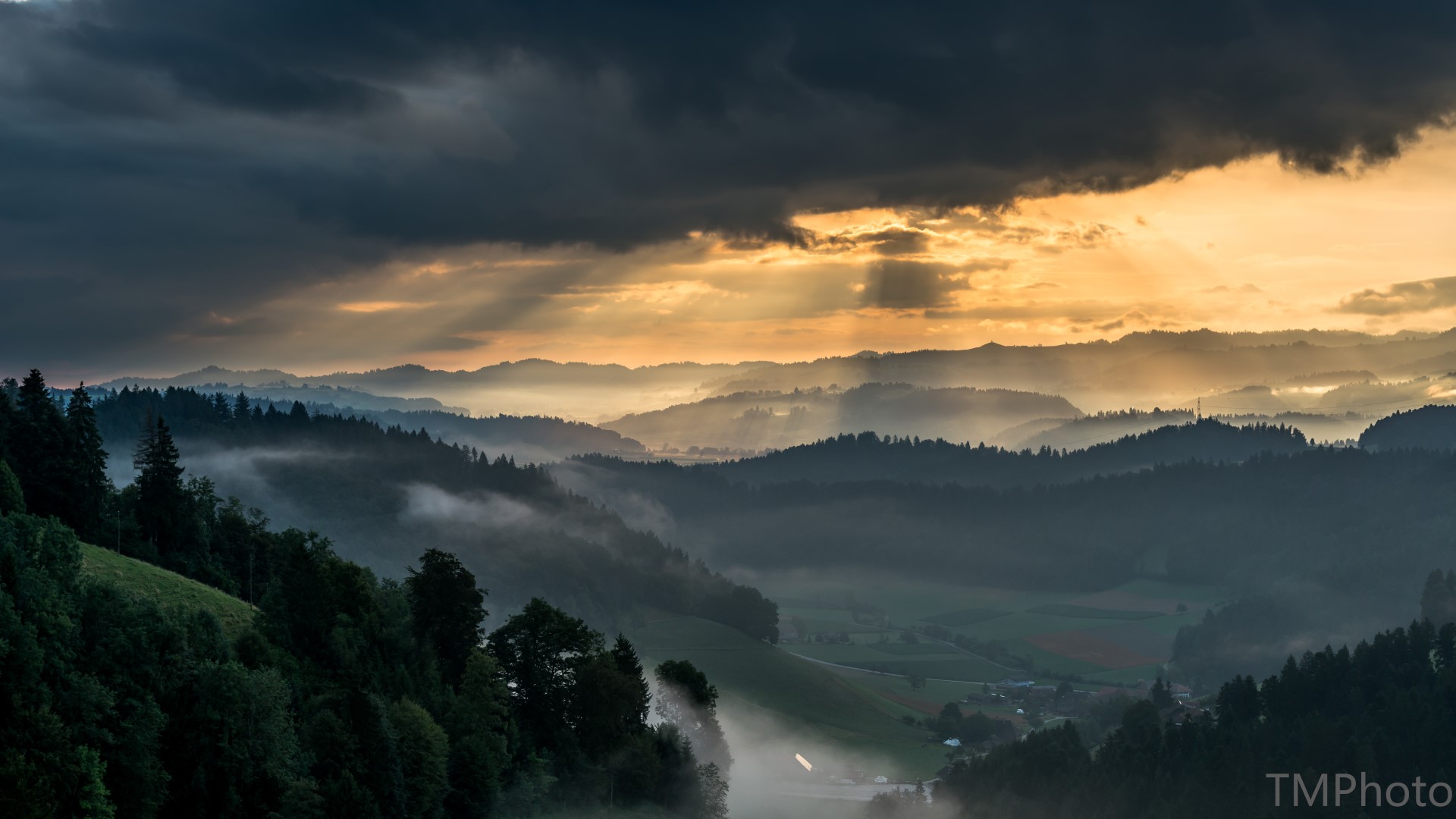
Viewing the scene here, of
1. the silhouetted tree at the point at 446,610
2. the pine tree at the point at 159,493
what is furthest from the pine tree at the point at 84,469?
the silhouetted tree at the point at 446,610

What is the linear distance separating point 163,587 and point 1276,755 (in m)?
130

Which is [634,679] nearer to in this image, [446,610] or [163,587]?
[446,610]

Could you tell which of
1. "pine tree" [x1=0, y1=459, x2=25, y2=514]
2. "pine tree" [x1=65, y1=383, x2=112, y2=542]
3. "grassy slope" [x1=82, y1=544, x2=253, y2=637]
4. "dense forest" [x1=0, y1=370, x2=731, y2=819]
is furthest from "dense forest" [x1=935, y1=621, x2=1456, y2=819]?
"pine tree" [x1=0, y1=459, x2=25, y2=514]

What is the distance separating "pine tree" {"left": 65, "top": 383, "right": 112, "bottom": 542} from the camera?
100m

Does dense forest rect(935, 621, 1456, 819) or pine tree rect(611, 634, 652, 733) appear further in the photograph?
dense forest rect(935, 621, 1456, 819)

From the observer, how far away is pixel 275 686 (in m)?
67.5

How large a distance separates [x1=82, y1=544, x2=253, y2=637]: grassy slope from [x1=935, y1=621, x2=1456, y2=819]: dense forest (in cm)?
10751

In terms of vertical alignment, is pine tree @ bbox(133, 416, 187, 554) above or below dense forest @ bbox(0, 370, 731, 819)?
above

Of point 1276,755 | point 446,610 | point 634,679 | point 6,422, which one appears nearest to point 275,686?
point 446,610

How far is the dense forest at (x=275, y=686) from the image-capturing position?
59.9 metres

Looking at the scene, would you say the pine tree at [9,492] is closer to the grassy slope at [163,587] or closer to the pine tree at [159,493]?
the grassy slope at [163,587]

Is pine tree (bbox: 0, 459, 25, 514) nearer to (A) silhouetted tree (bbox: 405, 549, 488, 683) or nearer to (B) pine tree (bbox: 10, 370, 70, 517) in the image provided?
(B) pine tree (bbox: 10, 370, 70, 517)

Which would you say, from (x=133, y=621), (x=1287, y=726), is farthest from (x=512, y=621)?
(x=1287, y=726)

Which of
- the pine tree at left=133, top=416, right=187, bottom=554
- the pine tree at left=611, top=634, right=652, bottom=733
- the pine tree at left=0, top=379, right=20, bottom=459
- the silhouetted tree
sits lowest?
the pine tree at left=611, top=634, right=652, bottom=733
